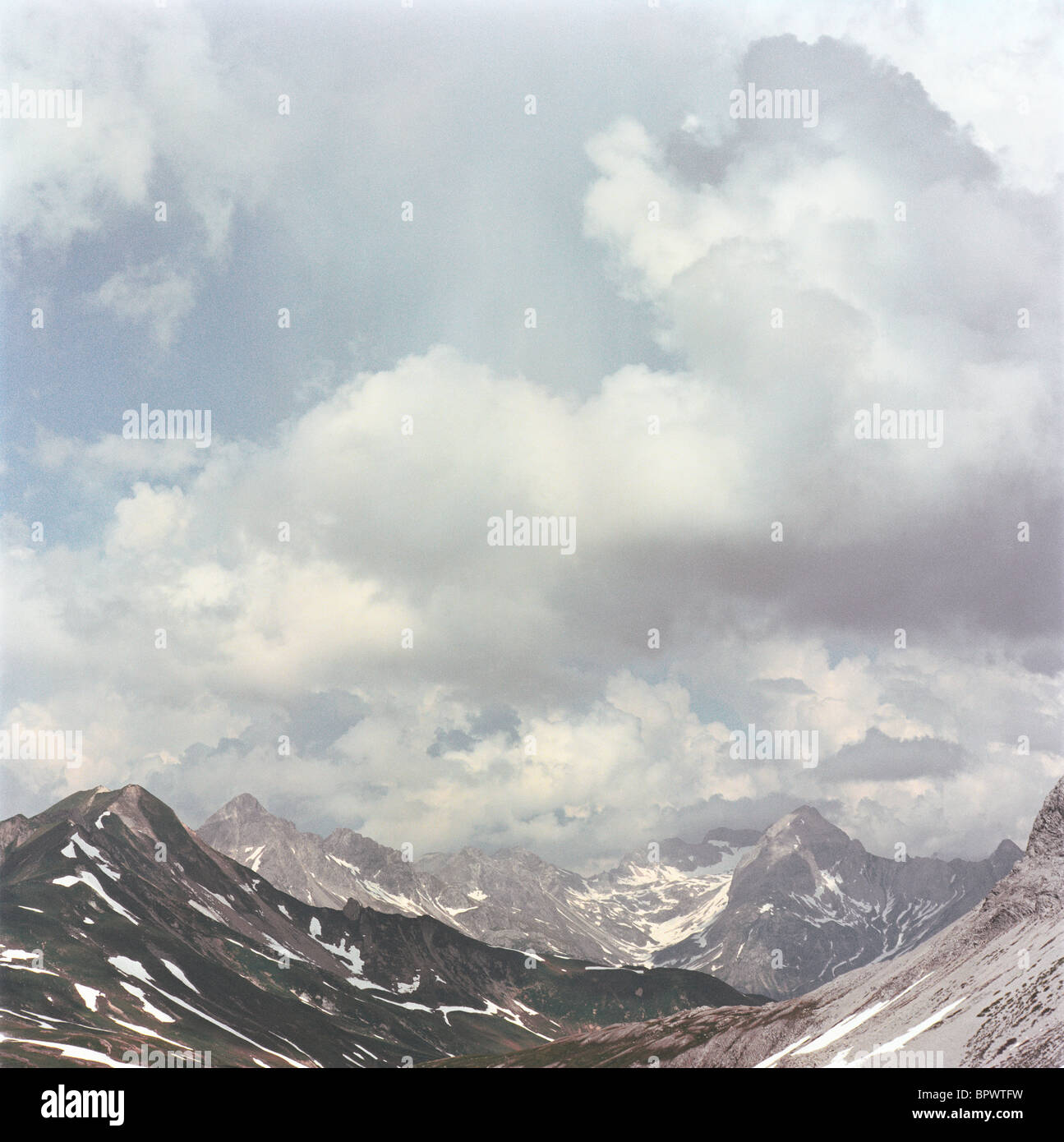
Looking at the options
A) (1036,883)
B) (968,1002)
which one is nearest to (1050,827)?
(1036,883)

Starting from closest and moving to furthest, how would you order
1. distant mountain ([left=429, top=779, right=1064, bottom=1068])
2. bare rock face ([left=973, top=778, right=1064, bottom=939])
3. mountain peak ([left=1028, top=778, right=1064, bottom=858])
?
1. distant mountain ([left=429, top=779, right=1064, bottom=1068])
2. bare rock face ([left=973, top=778, right=1064, bottom=939])
3. mountain peak ([left=1028, top=778, right=1064, bottom=858])

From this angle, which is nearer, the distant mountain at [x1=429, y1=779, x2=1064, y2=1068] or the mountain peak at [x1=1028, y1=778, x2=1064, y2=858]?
the distant mountain at [x1=429, y1=779, x2=1064, y2=1068]

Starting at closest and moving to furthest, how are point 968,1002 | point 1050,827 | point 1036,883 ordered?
1. point 968,1002
2. point 1036,883
3. point 1050,827

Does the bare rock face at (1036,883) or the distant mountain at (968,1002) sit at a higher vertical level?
the bare rock face at (1036,883)

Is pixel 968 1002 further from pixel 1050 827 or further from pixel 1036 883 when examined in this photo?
pixel 1050 827

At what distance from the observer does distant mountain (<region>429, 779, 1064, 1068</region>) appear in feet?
431

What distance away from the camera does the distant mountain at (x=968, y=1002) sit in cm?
13150

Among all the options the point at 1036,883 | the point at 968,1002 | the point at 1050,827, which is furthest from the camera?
the point at 1050,827

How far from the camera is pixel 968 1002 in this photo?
491 ft

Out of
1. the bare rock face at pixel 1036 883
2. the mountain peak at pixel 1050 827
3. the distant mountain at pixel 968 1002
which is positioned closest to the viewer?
the distant mountain at pixel 968 1002

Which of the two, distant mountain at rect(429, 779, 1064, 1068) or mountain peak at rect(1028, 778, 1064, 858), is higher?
mountain peak at rect(1028, 778, 1064, 858)
